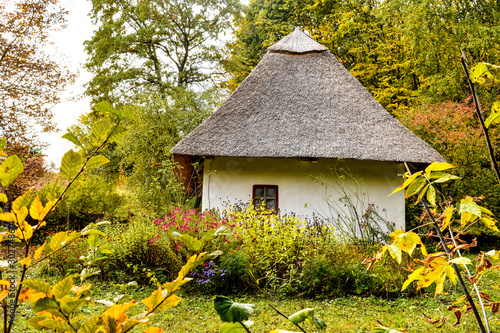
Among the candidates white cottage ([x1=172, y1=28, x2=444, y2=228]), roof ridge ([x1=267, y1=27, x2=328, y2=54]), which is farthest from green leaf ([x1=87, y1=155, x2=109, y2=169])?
roof ridge ([x1=267, y1=27, x2=328, y2=54])

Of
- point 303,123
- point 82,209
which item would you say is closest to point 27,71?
point 82,209

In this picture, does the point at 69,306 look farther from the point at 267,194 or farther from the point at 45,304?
the point at 267,194

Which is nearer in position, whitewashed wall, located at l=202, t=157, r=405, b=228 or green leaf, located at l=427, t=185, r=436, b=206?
green leaf, located at l=427, t=185, r=436, b=206

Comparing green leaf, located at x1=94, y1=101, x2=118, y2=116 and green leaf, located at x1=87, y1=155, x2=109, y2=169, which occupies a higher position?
green leaf, located at x1=94, y1=101, x2=118, y2=116

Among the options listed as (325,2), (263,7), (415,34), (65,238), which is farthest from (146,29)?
(65,238)

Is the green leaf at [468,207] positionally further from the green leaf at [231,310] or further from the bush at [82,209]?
the bush at [82,209]

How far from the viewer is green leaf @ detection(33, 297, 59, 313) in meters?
0.70

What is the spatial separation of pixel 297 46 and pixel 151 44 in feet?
22.6

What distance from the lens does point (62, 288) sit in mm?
755

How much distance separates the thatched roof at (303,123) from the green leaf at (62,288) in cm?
639

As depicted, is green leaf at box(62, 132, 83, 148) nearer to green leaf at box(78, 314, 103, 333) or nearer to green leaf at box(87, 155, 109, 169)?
green leaf at box(87, 155, 109, 169)

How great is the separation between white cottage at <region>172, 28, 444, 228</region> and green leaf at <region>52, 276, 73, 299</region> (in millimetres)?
6380

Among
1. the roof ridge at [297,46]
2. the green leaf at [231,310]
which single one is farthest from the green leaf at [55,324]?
the roof ridge at [297,46]

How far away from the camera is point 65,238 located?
903 millimetres
